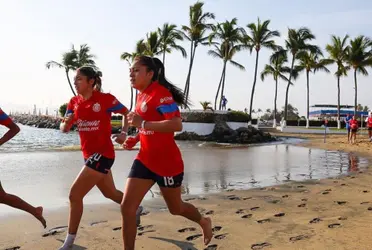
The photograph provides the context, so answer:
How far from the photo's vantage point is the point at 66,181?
8875 millimetres

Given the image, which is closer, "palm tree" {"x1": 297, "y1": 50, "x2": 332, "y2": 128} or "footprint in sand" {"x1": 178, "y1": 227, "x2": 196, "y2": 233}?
"footprint in sand" {"x1": 178, "y1": 227, "x2": 196, "y2": 233}

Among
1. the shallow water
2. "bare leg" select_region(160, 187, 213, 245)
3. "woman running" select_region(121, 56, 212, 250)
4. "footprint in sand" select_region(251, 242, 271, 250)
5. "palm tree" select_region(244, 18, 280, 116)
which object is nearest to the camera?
"woman running" select_region(121, 56, 212, 250)

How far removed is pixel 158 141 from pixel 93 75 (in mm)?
1347

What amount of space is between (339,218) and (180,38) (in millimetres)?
44033

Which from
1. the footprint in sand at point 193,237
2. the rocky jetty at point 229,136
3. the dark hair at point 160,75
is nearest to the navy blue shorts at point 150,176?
the dark hair at point 160,75

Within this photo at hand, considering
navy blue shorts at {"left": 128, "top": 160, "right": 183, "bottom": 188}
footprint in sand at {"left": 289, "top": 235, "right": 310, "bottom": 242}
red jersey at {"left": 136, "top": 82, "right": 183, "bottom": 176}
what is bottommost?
footprint in sand at {"left": 289, "top": 235, "right": 310, "bottom": 242}

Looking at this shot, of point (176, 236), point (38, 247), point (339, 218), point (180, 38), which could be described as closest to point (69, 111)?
point (38, 247)

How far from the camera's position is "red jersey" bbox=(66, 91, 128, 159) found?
4.06 metres

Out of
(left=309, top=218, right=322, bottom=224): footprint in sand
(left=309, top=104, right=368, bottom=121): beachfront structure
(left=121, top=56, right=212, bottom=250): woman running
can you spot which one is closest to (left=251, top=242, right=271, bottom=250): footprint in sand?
(left=121, top=56, right=212, bottom=250): woman running

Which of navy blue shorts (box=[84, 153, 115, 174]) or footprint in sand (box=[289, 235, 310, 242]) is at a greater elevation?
navy blue shorts (box=[84, 153, 115, 174])

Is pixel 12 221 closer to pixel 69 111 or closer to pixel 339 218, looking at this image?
pixel 69 111

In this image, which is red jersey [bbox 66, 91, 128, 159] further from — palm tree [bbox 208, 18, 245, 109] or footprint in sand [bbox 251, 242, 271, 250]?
palm tree [bbox 208, 18, 245, 109]

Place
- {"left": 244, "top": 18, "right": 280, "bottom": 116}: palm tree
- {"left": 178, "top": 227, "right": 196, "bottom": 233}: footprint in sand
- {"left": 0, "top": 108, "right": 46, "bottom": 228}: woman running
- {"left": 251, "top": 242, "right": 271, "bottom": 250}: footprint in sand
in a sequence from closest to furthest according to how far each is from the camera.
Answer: {"left": 251, "top": 242, "right": 271, "bottom": 250}: footprint in sand → {"left": 0, "top": 108, "right": 46, "bottom": 228}: woman running → {"left": 178, "top": 227, "right": 196, "bottom": 233}: footprint in sand → {"left": 244, "top": 18, "right": 280, "bottom": 116}: palm tree

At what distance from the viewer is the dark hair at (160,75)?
11.9 feet
